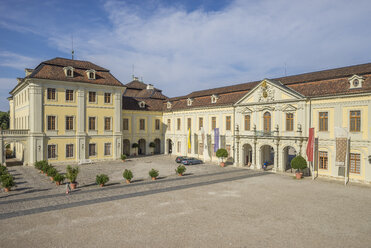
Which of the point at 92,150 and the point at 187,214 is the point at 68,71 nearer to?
the point at 92,150

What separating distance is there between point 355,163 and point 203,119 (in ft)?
73.8

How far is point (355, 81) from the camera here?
2464 cm

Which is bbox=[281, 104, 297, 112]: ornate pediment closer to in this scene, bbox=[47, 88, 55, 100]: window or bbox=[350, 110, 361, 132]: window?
bbox=[350, 110, 361, 132]: window

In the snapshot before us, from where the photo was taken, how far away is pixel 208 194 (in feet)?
66.4

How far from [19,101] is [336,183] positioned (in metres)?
47.1

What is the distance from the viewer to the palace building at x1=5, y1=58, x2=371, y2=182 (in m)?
25.7

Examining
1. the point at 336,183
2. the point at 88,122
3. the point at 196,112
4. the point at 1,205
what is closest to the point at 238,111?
the point at 196,112

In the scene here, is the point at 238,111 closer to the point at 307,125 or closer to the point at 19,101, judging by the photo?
the point at 307,125

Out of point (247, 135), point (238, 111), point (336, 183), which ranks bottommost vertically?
point (336, 183)

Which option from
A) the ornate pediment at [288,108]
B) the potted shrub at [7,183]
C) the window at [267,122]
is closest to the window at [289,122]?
the ornate pediment at [288,108]

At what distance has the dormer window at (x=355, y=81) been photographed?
2417 cm

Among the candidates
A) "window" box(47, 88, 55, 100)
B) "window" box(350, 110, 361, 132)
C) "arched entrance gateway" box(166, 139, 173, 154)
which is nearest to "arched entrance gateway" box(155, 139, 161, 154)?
"arched entrance gateway" box(166, 139, 173, 154)

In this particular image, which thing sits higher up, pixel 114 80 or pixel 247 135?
pixel 114 80

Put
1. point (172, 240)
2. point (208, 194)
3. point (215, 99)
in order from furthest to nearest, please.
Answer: point (215, 99) < point (208, 194) < point (172, 240)
